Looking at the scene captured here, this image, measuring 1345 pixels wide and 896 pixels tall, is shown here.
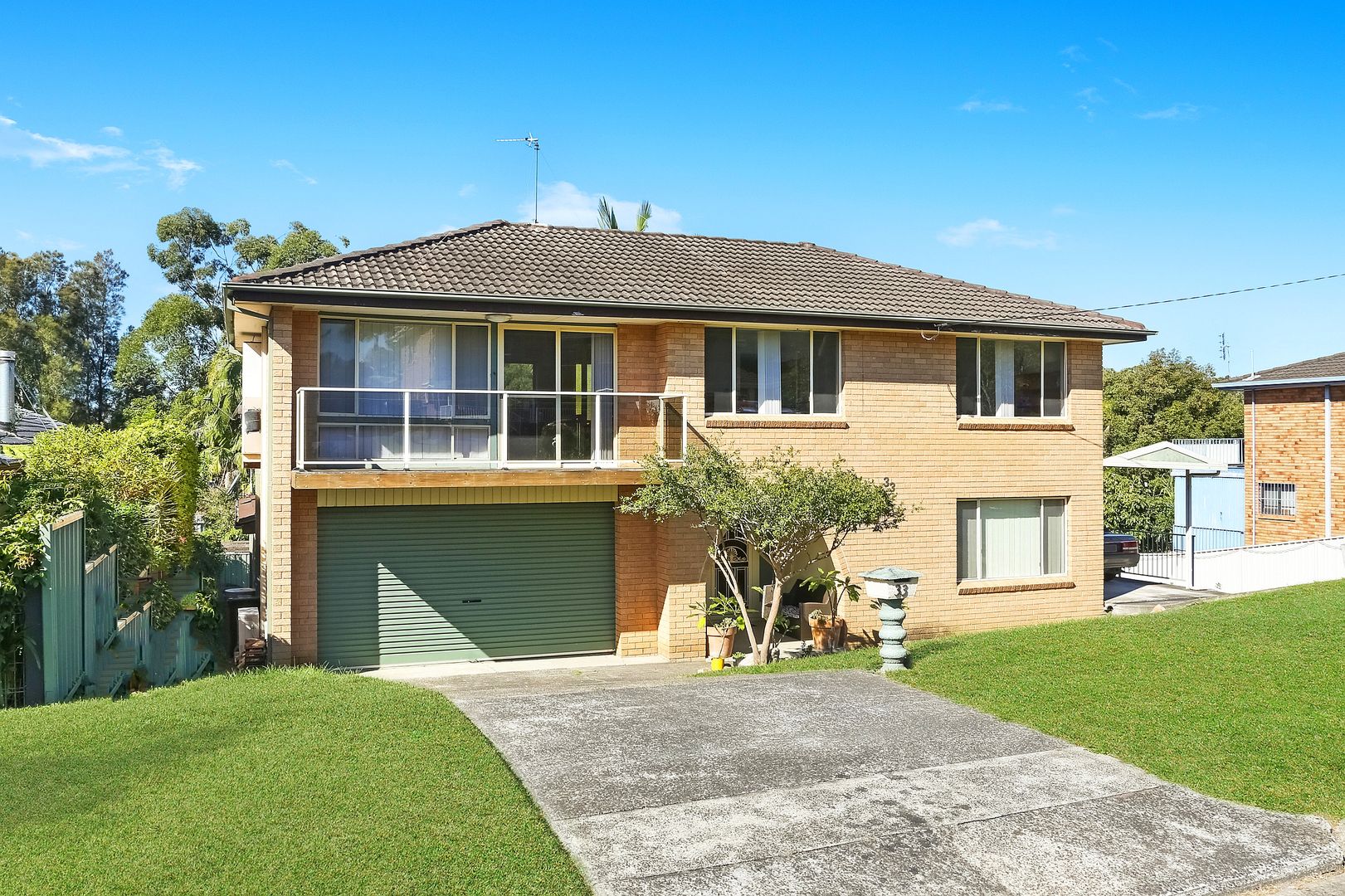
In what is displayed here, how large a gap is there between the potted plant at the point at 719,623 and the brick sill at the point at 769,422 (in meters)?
2.64

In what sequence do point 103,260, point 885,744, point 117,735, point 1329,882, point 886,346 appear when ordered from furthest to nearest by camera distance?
point 103,260
point 886,346
point 885,744
point 117,735
point 1329,882

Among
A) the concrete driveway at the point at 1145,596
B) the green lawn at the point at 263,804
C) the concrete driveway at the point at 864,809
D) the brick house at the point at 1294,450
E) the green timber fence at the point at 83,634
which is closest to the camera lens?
the green lawn at the point at 263,804

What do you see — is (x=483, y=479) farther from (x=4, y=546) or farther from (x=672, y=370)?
(x=4, y=546)

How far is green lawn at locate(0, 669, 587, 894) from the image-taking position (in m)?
6.20

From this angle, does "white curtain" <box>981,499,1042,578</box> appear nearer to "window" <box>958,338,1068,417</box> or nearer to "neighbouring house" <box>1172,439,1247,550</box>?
"window" <box>958,338,1068,417</box>

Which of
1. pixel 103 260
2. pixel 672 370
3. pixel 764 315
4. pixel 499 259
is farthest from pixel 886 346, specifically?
pixel 103 260

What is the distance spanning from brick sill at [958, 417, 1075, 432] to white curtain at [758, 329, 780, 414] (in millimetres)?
3370

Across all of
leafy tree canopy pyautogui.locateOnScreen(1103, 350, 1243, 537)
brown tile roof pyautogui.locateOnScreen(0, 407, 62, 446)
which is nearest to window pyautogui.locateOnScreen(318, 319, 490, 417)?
brown tile roof pyautogui.locateOnScreen(0, 407, 62, 446)

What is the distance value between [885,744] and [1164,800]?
241 centimetres

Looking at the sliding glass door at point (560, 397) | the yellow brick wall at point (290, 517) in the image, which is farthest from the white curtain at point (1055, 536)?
the yellow brick wall at point (290, 517)

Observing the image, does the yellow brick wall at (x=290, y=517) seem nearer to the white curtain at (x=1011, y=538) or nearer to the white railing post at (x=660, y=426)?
the white railing post at (x=660, y=426)

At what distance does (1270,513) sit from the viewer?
1171 inches

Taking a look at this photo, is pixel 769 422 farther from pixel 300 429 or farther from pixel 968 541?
pixel 300 429

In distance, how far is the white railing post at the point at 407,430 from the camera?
1412cm
